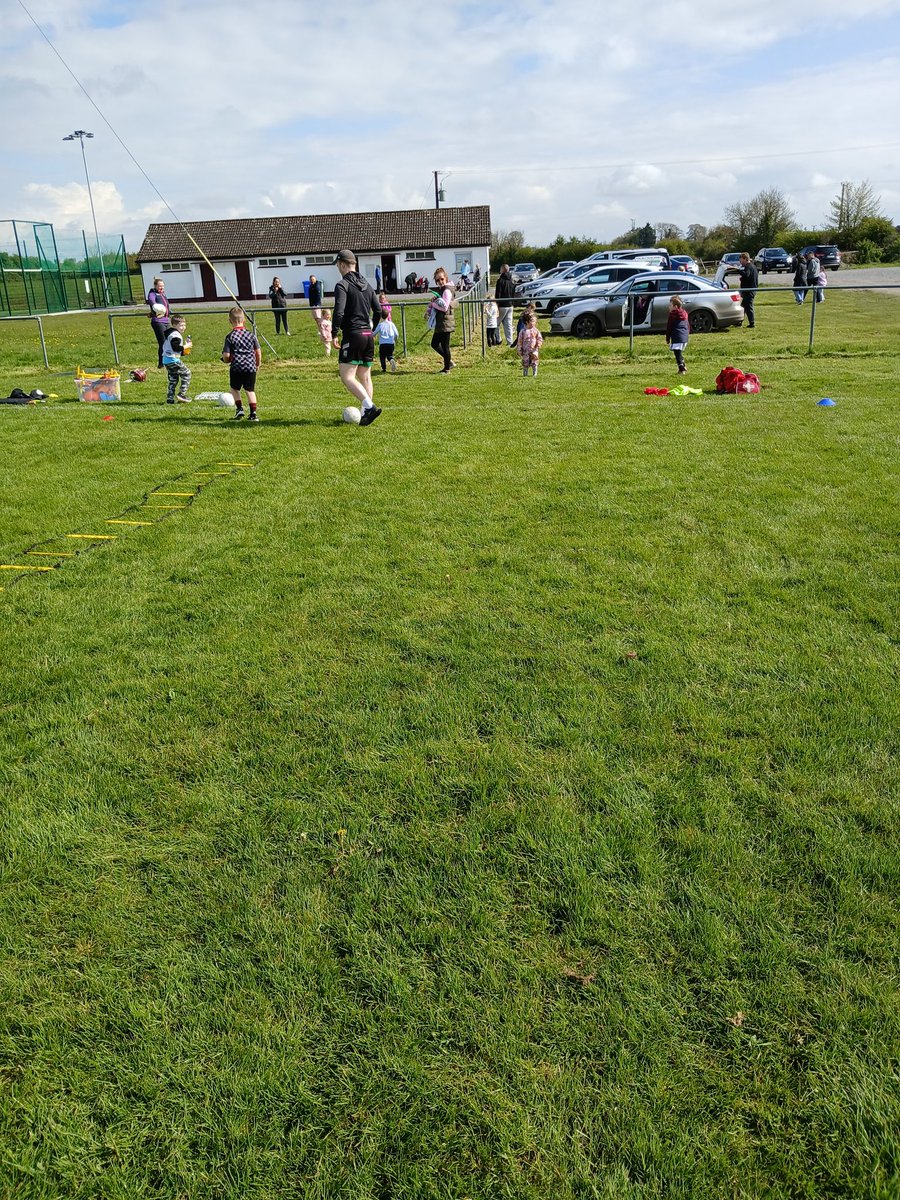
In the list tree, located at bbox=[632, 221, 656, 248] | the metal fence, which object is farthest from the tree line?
the metal fence

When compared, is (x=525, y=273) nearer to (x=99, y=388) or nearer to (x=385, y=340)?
(x=385, y=340)

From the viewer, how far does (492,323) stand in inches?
846

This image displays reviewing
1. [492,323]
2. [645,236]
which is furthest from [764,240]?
[492,323]

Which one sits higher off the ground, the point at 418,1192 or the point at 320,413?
the point at 320,413

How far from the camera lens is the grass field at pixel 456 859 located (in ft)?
7.20

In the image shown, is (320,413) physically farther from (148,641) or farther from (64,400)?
(148,641)

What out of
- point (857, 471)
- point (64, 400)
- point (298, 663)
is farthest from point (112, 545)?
point (64, 400)

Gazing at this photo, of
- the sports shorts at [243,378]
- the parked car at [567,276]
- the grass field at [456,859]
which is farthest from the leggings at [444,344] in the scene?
the parked car at [567,276]

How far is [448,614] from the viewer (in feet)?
17.1

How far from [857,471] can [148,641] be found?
6496 mm

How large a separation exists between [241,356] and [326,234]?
2006 inches

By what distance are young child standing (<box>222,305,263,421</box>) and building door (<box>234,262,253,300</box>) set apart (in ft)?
161

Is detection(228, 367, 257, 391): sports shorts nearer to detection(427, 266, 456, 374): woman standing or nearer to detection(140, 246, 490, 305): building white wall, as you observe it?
detection(427, 266, 456, 374): woman standing

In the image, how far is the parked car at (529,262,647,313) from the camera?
27.5m
